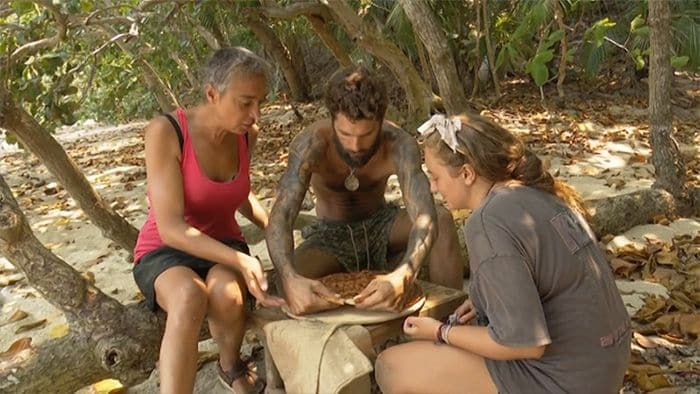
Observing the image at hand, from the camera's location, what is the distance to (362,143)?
2594 millimetres

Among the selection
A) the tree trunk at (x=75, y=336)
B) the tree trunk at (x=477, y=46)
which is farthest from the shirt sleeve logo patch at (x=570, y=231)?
the tree trunk at (x=477, y=46)

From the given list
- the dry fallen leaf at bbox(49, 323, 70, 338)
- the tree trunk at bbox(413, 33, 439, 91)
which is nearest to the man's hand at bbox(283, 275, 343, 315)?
the dry fallen leaf at bbox(49, 323, 70, 338)

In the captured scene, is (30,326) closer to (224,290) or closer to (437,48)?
→ (224,290)

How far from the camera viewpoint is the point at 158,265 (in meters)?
2.42

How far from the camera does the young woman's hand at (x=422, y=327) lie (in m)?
2.03

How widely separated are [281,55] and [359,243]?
7.88 meters

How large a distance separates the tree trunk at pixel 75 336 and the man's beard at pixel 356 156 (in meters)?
0.99

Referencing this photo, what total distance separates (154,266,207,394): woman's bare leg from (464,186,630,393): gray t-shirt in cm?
A: 97

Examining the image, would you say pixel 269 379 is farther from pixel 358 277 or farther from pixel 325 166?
pixel 325 166

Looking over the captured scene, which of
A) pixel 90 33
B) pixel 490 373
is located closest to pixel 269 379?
pixel 490 373

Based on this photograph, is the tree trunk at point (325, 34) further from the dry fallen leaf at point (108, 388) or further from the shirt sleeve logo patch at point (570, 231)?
the shirt sleeve logo patch at point (570, 231)

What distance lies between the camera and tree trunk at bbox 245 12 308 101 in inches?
347

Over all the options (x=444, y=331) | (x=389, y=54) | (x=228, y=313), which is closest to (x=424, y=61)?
(x=389, y=54)

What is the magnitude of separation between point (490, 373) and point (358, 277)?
2.52ft
